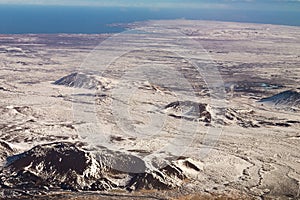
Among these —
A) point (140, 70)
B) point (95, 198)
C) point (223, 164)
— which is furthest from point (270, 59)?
point (95, 198)

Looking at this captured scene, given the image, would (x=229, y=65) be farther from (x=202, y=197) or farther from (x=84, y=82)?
(x=202, y=197)

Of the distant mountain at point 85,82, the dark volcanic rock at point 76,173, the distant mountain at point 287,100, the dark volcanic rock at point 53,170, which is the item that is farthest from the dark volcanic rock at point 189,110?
the dark volcanic rock at point 53,170

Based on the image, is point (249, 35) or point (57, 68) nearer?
point (57, 68)

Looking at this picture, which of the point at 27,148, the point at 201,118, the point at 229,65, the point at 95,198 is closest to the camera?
the point at 95,198

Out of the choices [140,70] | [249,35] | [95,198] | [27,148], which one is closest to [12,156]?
[27,148]

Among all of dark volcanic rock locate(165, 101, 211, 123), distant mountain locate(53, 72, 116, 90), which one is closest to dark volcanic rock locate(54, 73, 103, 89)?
distant mountain locate(53, 72, 116, 90)

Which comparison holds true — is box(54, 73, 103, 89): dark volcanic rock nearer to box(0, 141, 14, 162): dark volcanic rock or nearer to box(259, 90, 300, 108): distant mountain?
box(259, 90, 300, 108): distant mountain

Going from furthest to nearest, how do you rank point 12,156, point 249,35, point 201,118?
point 249,35 → point 201,118 → point 12,156

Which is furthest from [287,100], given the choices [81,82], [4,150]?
[4,150]
